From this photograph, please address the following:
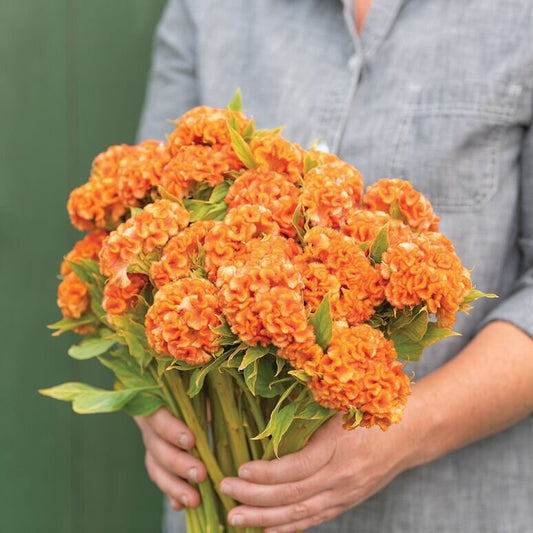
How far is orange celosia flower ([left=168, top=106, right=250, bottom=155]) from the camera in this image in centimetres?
66

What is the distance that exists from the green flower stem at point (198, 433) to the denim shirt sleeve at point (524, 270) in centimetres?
40

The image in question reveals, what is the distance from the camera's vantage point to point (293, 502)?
2.41 feet

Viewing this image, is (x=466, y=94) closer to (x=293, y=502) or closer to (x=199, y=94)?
(x=199, y=94)

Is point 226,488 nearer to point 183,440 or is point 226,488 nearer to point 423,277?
point 183,440

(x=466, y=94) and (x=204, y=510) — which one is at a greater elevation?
→ (x=466, y=94)

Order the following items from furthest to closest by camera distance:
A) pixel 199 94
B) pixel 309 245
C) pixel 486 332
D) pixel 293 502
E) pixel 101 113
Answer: pixel 101 113 → pixel 199 94 → pixel 486 332 → pixel 293 502 → pixel 309 245

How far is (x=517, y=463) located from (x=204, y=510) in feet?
1.49

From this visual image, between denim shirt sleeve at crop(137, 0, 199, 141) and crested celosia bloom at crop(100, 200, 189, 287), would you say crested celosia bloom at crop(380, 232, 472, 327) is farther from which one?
denim shirt sleeve at crop(137, 0, 199, 141)

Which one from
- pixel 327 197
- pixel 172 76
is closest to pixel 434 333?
pixel 327 197

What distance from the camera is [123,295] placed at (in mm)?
640

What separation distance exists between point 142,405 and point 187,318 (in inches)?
9.4

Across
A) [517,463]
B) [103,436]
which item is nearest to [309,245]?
[517,463]

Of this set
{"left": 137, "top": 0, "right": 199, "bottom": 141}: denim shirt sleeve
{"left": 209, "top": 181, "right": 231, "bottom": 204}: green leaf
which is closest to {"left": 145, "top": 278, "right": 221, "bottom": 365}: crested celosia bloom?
{"left": 209, "top": 181, "right": 231, "bottom": 204}: green leaf

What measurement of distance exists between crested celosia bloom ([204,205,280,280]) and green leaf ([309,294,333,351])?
0.29 feet
